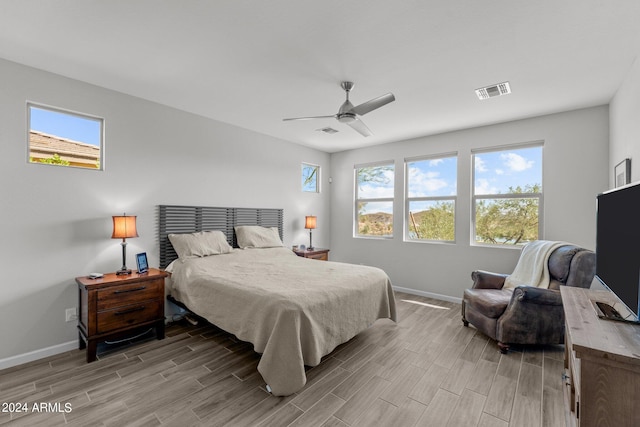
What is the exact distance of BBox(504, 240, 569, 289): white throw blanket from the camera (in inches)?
120

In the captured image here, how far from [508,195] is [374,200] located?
2254 millimetres

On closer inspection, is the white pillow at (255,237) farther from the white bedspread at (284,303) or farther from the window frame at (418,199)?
the window frame at (418,199)

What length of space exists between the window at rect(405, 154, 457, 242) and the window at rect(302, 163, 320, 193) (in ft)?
6.07

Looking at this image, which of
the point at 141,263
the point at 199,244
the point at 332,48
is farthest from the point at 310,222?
the point at 332,48

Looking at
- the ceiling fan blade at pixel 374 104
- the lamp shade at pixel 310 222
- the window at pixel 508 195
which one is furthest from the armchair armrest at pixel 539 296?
the lamp shade at pixel 310 222

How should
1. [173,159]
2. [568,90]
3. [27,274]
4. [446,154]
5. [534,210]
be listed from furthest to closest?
[446,154], [534,210], [173,159], [568,90], [27,274]

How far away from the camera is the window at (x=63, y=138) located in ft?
9.22

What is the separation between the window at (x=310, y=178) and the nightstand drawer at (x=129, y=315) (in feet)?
11.0

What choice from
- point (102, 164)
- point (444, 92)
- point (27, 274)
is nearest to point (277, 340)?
point (27, 274)

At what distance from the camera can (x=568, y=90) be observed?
3061mm

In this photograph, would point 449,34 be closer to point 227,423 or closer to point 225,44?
point 225,44

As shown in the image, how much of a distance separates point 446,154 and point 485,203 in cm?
100

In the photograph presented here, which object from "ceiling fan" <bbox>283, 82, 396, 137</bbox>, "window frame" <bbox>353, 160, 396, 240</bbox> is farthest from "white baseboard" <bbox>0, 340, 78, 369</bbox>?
"window frame" <bbox>353, 160, 396, 240</bbox>

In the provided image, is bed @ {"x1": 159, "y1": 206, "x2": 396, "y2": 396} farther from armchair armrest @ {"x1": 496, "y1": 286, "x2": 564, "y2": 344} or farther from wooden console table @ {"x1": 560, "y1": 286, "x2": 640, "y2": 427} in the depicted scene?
wooden console table @ {"x1": 560, "y1": 286, "x2": 640, "y2": 427}
